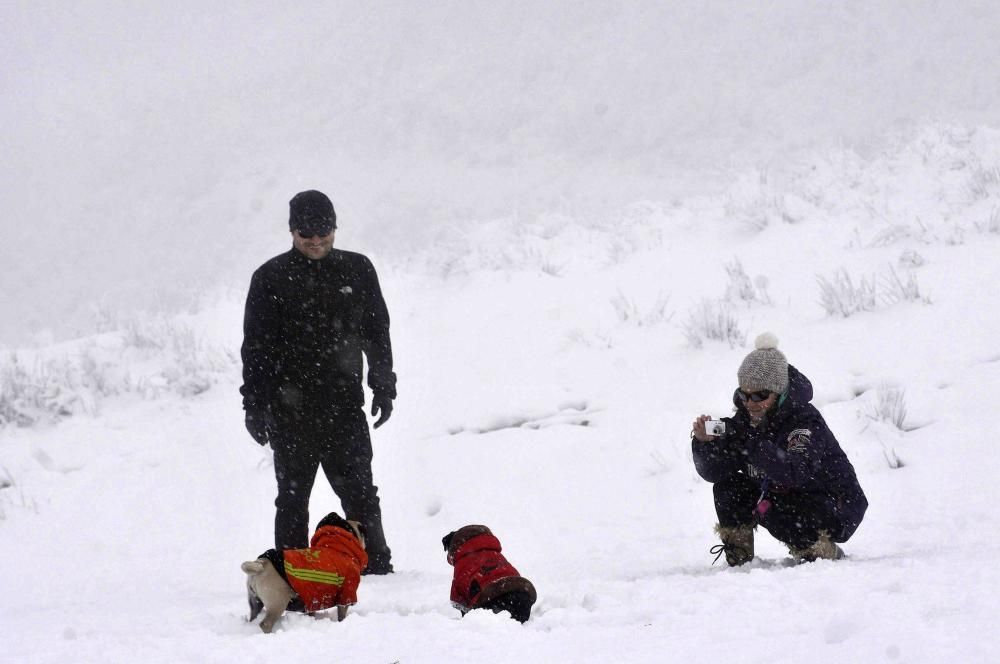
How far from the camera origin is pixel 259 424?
12.4 ft

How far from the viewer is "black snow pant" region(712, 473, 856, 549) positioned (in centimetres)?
335

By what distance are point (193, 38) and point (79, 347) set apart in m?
22.6

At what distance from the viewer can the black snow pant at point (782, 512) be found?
3.35m

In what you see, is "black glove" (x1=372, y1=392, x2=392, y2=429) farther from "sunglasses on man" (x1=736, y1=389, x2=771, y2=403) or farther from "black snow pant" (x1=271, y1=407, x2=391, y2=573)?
"sunglasses on man" (x1=736, y1=389, x2=771, y2=403)

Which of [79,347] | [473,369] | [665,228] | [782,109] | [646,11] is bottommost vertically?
[473,369]

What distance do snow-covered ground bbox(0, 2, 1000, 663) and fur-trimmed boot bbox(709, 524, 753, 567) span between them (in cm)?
21

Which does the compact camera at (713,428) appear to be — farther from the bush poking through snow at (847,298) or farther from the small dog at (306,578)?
the bush poking through snow at (847,298)

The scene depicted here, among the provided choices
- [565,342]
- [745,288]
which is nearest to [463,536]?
[565,342]

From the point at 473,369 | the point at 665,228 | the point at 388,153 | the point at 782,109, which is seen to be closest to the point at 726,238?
the point at 665,228

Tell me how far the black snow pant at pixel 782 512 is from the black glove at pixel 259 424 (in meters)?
2.07

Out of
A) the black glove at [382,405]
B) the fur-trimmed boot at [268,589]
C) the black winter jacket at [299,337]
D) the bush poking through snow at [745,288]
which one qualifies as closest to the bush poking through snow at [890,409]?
the bush poking through snow at [745,288]

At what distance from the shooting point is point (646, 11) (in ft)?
72.2

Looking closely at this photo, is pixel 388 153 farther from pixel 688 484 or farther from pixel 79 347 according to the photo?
pixel 688 484

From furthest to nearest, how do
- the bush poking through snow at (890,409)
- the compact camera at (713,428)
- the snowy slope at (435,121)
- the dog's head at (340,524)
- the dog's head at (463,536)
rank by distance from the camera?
1. the snowy slope at (435,121)
2. the bush poking through snow at (890,409)
3. the compact camera at (713,428)
4. the dog's head at (340,524)
5. the dog's head at (463,536)
